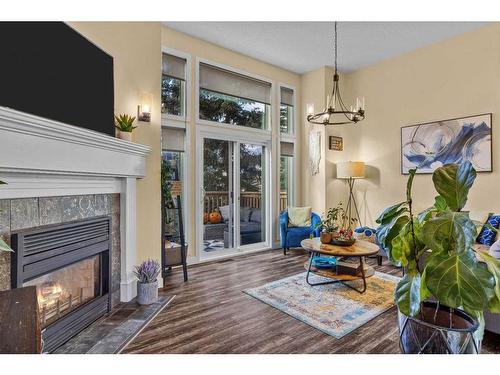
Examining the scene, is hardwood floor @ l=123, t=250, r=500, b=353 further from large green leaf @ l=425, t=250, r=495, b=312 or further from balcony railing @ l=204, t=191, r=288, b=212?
balcony railing @ l=204, t=191, r=288, b=212

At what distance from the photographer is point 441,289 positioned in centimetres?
117

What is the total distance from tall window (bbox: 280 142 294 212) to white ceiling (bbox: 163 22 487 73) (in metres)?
1.55

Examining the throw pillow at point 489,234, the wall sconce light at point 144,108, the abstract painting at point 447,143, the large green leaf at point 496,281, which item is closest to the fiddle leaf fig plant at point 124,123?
the wall sconce light at point 144,108

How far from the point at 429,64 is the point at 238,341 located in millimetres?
4854

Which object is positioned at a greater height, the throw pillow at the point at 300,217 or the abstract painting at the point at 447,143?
the abstract painting at the point at 447,143

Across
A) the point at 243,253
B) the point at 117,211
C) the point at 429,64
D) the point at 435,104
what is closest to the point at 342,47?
the point at 429,64

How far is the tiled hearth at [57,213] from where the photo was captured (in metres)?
1.80

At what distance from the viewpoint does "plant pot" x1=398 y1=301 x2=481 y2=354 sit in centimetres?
123

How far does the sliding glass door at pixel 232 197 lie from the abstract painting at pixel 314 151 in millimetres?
940

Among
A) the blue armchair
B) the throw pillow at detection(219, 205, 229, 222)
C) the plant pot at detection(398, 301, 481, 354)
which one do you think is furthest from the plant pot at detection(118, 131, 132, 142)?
the blue armchair

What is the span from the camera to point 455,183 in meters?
1.27

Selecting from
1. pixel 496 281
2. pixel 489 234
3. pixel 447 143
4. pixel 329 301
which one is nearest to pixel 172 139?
pixel 329 301

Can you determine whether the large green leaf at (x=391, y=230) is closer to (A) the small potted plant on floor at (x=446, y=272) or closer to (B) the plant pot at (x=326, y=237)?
(A) the small potted plant on floor at (x=446, y=272)
